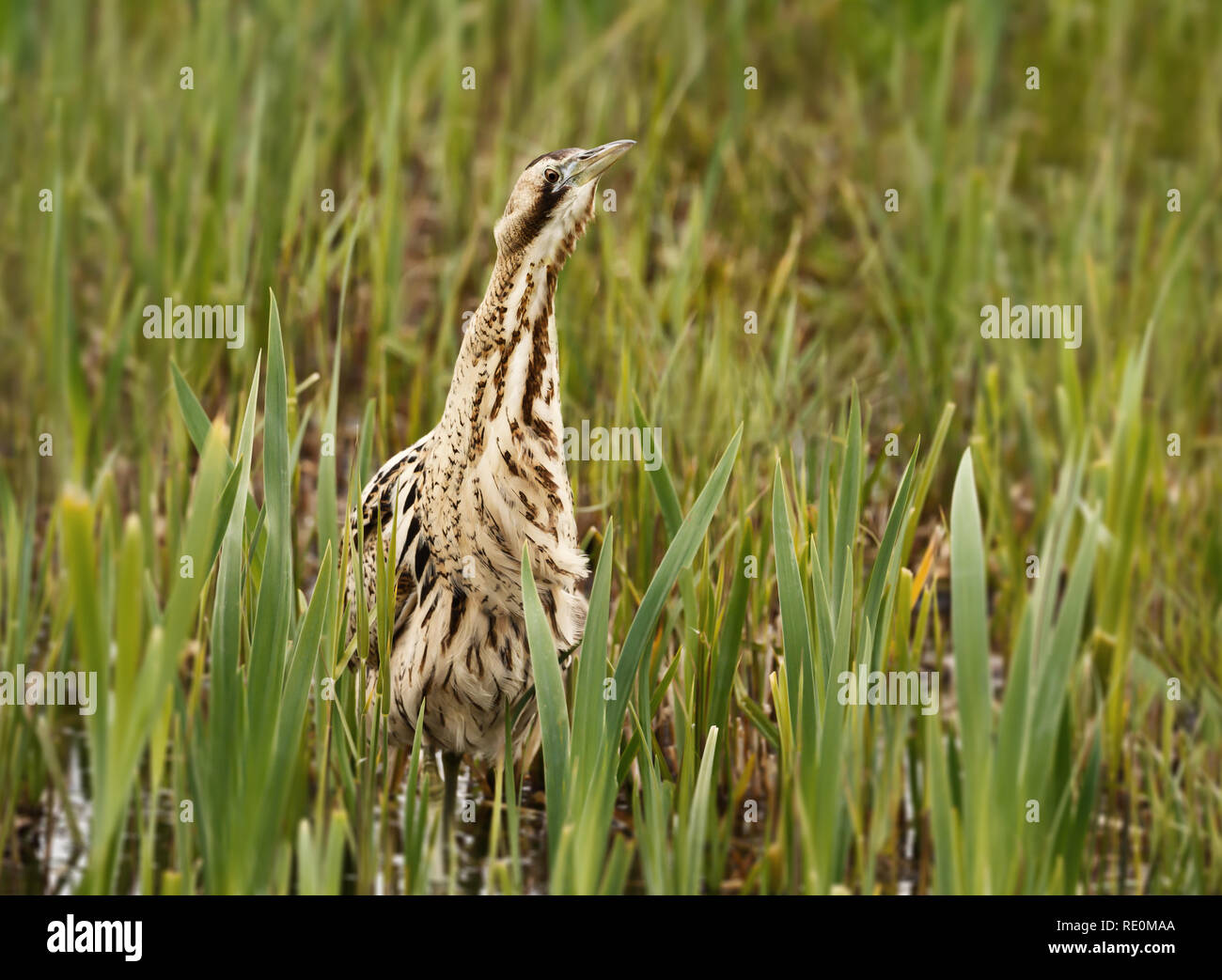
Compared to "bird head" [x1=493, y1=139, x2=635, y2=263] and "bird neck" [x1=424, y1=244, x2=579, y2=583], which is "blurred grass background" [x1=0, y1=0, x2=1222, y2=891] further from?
"bird head" [x1=493, y1=139, x2=635, y2=263]

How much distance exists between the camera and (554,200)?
261 centimetres

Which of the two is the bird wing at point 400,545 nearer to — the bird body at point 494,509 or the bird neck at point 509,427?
the bird body at point 494,509

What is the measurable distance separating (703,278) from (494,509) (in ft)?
6.16

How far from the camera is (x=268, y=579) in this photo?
2305 mm

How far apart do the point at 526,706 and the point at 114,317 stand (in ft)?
6.40

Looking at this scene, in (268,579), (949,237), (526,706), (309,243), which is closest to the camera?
(268,579)

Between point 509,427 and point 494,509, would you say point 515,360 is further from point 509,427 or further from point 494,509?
point 494,509

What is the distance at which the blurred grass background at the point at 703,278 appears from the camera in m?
3.39

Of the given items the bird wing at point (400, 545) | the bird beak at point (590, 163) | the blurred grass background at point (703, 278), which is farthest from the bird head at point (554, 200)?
the bird wing at point (400, 545)

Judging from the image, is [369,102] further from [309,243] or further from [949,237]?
[949,237]

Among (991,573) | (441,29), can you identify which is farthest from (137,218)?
(991,573)

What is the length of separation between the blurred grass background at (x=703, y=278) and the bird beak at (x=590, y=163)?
535mm

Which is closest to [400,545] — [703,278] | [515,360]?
[515,360]
